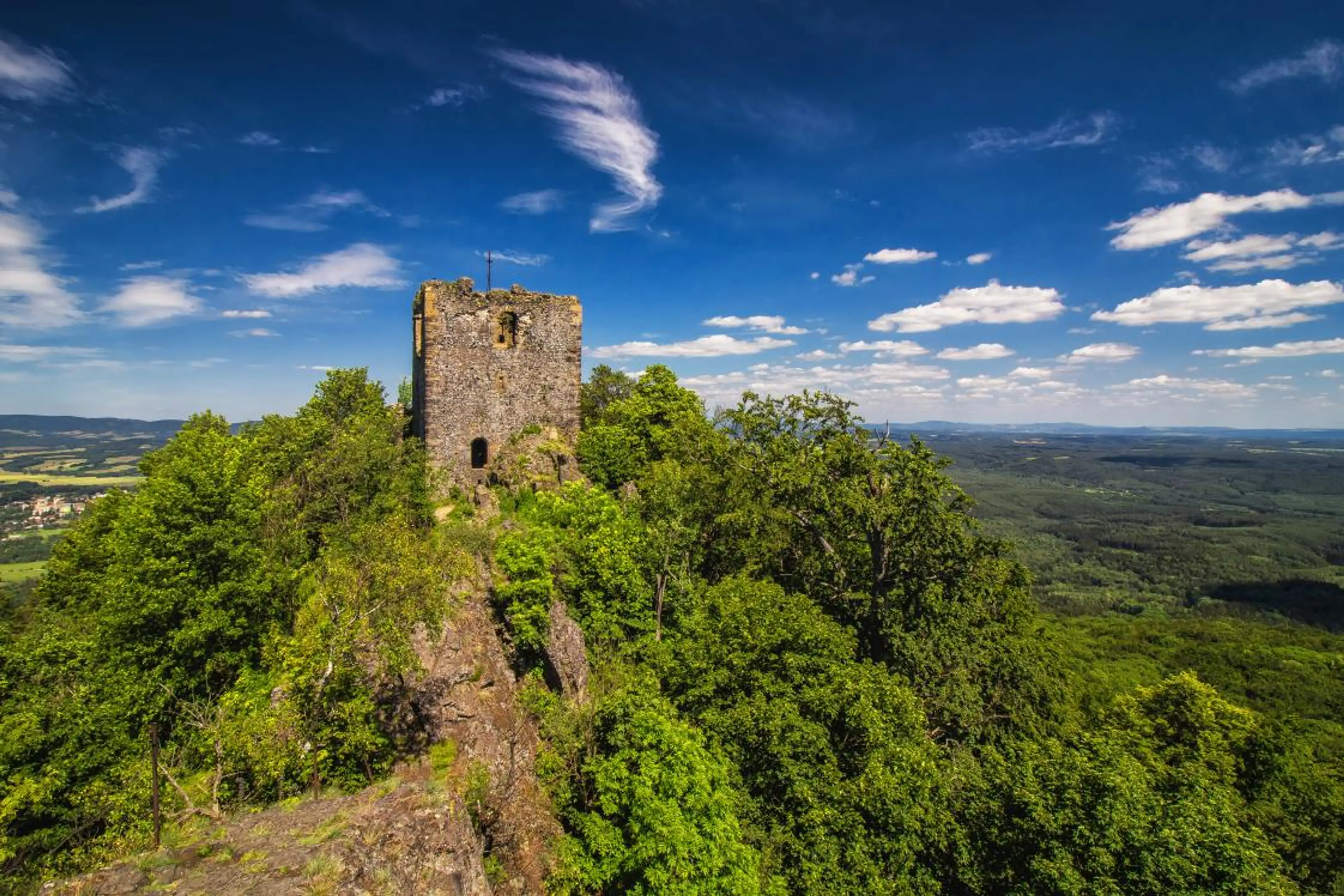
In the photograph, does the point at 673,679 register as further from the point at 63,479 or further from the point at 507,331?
the point at 63,479

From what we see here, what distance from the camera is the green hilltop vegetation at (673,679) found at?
13.9 meters

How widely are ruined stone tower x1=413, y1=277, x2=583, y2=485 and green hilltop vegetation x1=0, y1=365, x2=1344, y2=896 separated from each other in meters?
1.58

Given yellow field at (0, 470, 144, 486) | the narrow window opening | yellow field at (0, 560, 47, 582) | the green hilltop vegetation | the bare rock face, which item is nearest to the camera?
the green hilltop vegetation

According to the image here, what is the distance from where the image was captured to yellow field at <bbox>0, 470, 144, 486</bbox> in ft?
494

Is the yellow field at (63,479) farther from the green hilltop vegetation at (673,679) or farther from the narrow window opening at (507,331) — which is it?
the green hilltop vegetation at (673,679)

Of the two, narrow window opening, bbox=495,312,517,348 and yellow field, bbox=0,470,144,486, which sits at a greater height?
narrow window opening, bbox=495,312,517,348

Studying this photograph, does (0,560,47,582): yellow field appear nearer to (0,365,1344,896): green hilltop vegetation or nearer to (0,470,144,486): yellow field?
(0,365,1344,896): green hilltop vegetation

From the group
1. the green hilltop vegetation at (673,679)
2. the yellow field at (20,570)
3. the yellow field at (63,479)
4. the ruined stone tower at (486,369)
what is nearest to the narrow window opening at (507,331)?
the ruined stone tower at (486,369)

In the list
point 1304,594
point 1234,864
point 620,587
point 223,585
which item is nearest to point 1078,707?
point 1234,864

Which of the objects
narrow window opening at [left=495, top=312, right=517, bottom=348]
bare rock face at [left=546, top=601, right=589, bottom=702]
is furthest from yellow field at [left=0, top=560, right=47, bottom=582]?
bare rock face at [left=546, top=601, right=589, bottom=702]

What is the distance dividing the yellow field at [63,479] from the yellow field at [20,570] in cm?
7238

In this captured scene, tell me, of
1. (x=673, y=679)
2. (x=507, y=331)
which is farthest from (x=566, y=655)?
(x=507, y=331)

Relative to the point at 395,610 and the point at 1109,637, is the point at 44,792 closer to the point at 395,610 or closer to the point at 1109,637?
the point at 395,610

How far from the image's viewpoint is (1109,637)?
2485 inches
